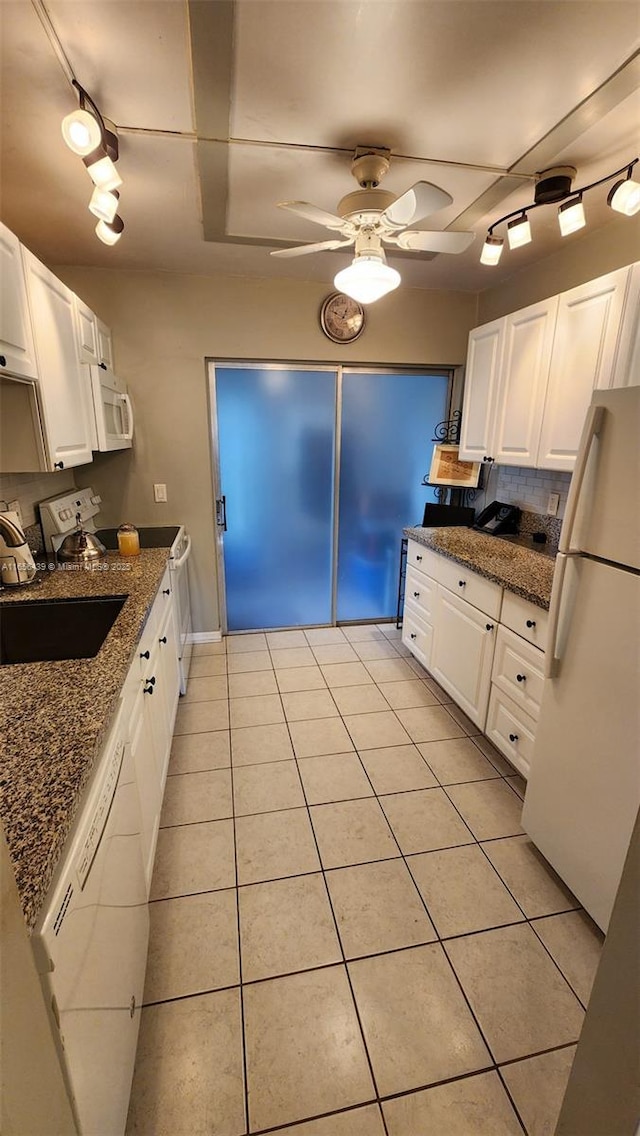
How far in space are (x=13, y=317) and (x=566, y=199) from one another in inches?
85.6

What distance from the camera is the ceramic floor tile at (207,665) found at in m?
3.14

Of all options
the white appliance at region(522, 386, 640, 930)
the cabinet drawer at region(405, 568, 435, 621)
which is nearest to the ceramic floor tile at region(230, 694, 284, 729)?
the cabinet drawer at region(405, 568, 435, 621)

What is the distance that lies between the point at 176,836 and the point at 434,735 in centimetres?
136

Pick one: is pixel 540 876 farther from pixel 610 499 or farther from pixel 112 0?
pixel 112 0

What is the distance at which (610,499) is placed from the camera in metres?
1.35

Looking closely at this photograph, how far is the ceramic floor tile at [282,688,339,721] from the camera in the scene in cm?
267

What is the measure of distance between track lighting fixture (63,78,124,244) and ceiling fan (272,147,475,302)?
1.75 feet

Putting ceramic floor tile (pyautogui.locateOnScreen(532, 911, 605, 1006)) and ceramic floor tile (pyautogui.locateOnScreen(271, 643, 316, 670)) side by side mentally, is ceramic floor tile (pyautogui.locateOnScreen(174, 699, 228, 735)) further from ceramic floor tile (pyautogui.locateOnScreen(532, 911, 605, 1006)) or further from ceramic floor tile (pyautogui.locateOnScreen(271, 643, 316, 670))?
ceramic floor tile (pyautogui.locateOnScreen(532, 911, 605, 1006))

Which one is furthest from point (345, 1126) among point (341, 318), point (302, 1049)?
point (341, 318)

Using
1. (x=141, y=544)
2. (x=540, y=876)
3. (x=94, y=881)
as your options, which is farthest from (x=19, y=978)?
(x=141, y=544)

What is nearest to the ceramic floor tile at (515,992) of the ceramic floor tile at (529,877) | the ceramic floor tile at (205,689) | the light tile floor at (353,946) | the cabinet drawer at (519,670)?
the light tile floor at (353,946)

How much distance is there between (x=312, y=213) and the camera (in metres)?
1.58

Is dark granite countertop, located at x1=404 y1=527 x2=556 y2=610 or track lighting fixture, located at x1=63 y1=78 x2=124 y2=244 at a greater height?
track lighting fixture, located at x1=63 y1=78 x2=124 y2=244

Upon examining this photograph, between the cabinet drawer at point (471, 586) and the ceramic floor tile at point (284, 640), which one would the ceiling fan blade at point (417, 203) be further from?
the ceramic floor tile at point (284, 640)
